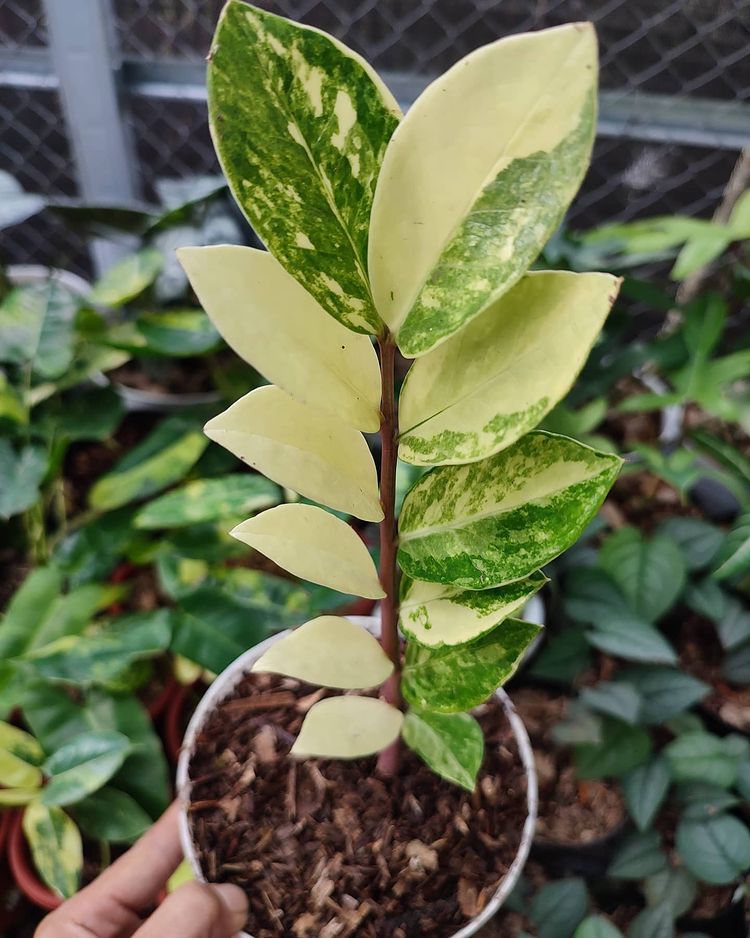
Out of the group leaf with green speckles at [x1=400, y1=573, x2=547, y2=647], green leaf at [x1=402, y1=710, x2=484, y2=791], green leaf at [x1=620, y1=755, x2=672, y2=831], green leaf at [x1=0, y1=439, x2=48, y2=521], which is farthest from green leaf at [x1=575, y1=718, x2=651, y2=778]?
green leaf at [x1=0, y1=439, x2=48, y2=521]

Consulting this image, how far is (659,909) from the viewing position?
714 mm

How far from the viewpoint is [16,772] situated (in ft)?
2.57

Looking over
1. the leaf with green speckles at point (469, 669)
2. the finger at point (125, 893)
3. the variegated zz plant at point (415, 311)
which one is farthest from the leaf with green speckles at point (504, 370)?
the finger at point (125, 893)

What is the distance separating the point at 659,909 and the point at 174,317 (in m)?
0.89

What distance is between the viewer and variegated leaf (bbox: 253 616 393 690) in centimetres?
42

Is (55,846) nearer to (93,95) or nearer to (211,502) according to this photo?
(211,502)

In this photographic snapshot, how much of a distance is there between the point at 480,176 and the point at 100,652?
68 cm

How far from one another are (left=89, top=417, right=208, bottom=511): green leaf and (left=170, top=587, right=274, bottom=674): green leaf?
7.2 inches

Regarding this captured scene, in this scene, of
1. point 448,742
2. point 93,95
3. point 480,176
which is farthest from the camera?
point 93,95

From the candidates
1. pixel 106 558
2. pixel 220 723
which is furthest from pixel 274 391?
pixel 106 558

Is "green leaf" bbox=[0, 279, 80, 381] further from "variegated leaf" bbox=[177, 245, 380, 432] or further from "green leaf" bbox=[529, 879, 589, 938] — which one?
"green leaf" bbox=[529, 879, 589, 938]

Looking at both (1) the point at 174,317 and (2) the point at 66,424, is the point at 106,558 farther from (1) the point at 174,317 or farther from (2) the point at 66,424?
(1) the point at 174,317

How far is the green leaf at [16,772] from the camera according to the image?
0.78 m

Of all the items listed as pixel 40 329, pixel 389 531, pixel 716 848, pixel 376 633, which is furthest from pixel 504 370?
pixel 40 329
